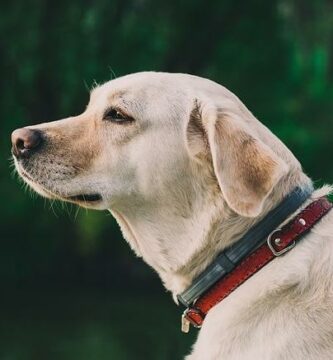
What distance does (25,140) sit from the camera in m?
3.87

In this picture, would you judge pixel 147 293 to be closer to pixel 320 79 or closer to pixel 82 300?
pixel 82 300

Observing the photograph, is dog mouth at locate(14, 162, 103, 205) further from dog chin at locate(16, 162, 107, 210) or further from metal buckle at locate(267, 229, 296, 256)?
metal buckle at locate(267, 229, 296, 256)

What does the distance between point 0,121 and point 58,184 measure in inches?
517

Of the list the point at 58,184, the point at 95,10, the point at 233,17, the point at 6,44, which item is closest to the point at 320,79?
the point at 233,17

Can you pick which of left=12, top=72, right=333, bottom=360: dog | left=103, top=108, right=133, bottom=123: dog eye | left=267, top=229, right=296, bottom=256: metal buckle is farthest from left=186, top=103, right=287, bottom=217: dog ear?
left=103, top=108, right=133, bottom=123: dog eye

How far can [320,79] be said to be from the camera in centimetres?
2039

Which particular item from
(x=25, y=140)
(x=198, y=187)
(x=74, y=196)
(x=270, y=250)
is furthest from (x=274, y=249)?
(x=25, y=140)

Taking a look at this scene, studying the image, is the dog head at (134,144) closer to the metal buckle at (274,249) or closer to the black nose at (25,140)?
the black nose at (25,140)

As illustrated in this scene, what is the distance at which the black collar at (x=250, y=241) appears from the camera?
342cm

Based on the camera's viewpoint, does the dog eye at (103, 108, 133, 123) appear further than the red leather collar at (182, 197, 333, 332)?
Yes

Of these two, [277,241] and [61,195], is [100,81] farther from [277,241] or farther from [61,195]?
[277,241]

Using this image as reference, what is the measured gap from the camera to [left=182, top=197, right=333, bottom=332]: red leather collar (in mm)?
3360

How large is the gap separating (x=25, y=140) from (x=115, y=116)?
0.42 metres

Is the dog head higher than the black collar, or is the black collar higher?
the dog head
